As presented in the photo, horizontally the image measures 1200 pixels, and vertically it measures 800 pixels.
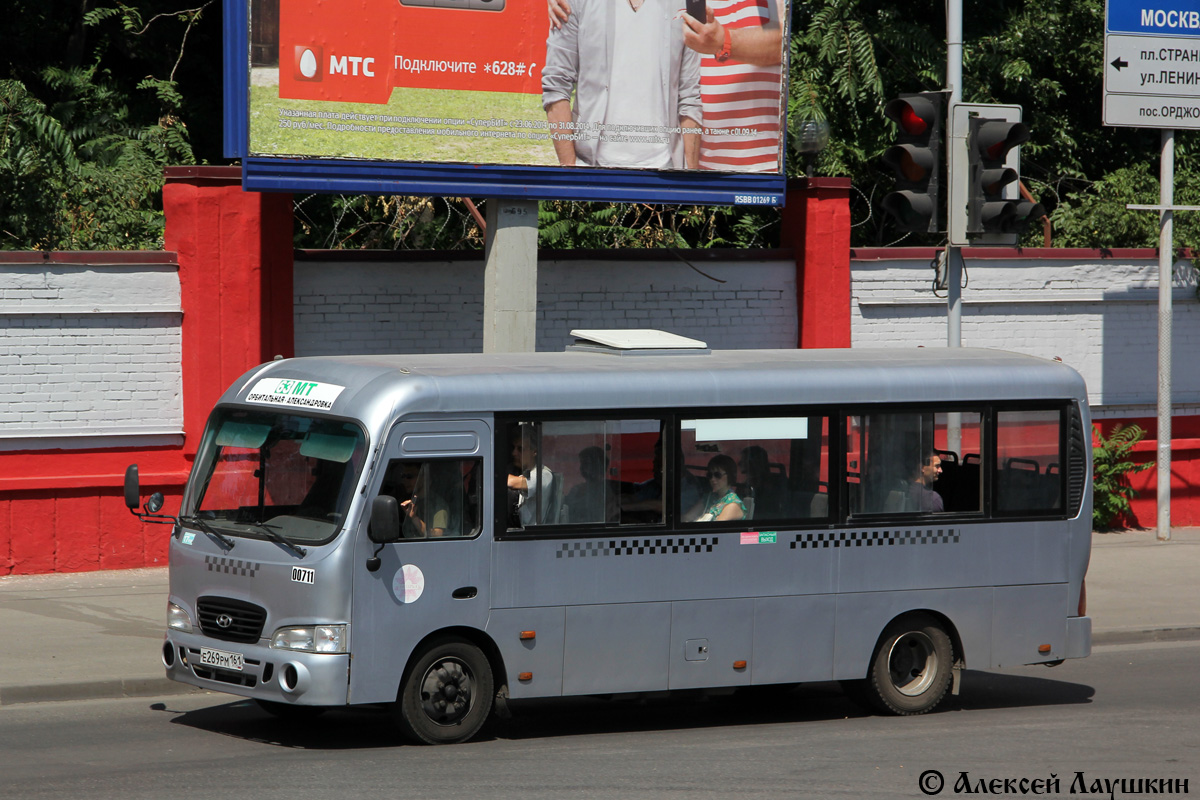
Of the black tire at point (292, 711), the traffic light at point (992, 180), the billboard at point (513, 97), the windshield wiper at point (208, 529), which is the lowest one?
the black tire at point (292, 711)

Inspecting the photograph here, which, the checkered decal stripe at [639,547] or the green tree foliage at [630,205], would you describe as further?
the green tree foliage at [630,205]

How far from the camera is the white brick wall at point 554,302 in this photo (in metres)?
15.4

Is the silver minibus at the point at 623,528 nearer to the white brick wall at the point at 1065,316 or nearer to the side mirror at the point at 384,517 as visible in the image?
the side mirror at the point at 384,517

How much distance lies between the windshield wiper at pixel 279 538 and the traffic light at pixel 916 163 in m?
5.79

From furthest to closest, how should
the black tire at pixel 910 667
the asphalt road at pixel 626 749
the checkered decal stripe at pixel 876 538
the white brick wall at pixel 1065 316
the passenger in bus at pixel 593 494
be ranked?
the white brick wall at pixel 1065 316
the black tire at pixel 910 667
the checkered decal stripe at pixel 876 538
the passenger in bus at pixel 593 494
the asphalt road at pixel 626 749

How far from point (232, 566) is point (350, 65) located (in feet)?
20.2

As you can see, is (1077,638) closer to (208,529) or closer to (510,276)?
(208,529)

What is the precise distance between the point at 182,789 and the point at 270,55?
7518 mm

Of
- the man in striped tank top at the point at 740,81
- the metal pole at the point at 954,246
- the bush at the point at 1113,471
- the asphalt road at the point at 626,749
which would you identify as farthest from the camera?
the bush at the point at 1113,471

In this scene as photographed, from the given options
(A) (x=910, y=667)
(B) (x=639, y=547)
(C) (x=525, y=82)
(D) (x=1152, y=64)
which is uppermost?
(D) (x=1152, y=64)

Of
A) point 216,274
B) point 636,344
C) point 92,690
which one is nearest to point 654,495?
point 636,344

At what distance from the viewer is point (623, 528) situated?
9398 millimetres

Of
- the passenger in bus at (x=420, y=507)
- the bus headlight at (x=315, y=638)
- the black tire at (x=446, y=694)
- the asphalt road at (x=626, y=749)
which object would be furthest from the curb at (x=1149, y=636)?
the bus headlight at (x=315, y=638)

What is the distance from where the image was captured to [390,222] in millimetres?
19891
